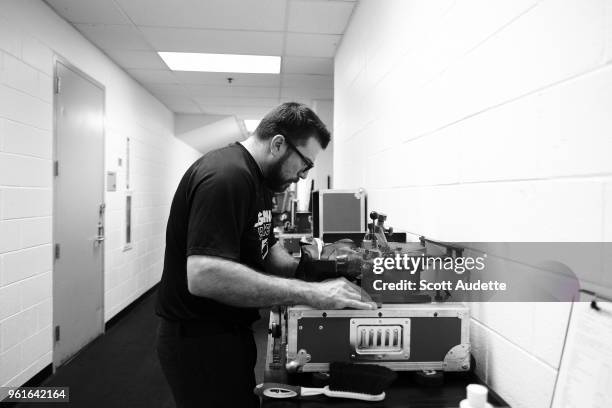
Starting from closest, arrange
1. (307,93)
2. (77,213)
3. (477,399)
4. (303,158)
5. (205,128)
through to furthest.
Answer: (477,399) < (303,158) < (77,213) < (307,93) < (205,128)

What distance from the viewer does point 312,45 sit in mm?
3789

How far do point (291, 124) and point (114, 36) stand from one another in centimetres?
297

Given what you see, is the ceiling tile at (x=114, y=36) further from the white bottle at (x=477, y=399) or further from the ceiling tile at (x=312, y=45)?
the white bottle at (x=477, y=399)

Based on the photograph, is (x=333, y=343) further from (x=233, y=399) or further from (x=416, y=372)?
(x=233, y=399)

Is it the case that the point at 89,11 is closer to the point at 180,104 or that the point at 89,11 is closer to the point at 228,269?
the point at 228,269

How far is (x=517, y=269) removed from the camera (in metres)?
1.14

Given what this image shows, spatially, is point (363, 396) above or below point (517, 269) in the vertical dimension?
below

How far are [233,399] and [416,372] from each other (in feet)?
2.05

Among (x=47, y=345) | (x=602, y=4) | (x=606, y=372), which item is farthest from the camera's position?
(x=47, y=345)

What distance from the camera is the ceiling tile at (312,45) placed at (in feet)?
11.7

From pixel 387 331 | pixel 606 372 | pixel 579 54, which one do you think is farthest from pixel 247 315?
pixel 579 54

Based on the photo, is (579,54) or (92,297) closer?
(579,54)

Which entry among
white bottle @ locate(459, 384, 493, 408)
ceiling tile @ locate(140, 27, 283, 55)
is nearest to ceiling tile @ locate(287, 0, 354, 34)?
ceiling tile @ locate(140, 27, 283, 55)

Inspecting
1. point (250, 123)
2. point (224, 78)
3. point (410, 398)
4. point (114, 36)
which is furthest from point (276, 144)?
point (250, 123)
